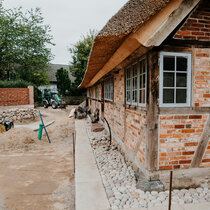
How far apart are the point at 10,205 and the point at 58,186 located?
0.96 m

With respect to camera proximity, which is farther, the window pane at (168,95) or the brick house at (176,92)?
the window pane at (168,95)

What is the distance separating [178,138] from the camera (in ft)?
9.92

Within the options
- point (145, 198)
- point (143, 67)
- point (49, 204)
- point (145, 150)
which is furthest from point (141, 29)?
point (49, 204)

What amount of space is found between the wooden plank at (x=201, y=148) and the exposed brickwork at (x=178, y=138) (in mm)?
65

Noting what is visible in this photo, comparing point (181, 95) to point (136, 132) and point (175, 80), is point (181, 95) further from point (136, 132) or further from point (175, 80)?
point (136, 132)

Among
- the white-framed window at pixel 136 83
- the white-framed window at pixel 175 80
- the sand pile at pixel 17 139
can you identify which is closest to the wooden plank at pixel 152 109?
the white-framed window at pixel 175 80

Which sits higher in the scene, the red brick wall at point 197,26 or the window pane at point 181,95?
the red brick wall at point 197,26

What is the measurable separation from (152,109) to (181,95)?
59 cm

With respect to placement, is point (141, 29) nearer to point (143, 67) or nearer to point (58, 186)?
point (143, 67)

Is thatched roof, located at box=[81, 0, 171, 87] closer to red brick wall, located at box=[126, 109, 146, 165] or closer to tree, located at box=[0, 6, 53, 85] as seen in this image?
red brick wall, located at box=[126, 109, 146, 165]

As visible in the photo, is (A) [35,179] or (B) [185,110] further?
(A) [35,179]

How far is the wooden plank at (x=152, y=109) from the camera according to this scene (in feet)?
9.56

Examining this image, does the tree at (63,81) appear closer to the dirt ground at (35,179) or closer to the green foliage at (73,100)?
the green foliage at (73,100)

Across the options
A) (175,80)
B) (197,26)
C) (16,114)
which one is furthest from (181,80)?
(16,114)
